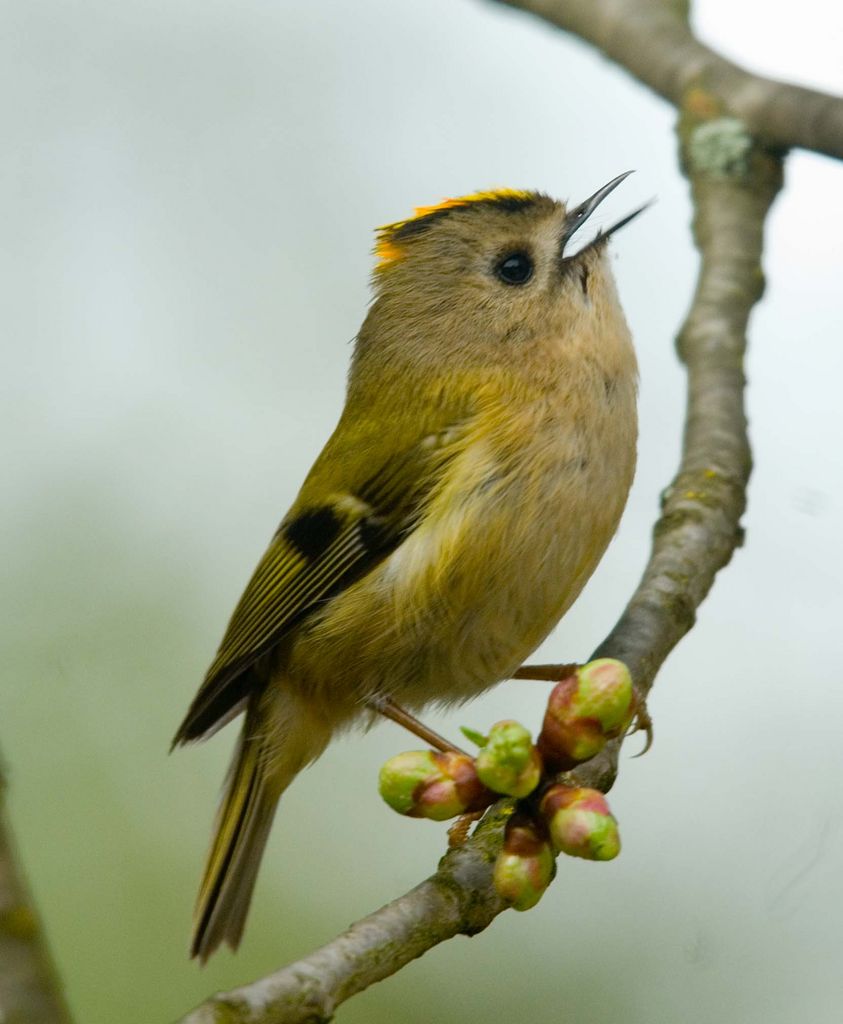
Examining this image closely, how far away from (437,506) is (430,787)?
2.84ft

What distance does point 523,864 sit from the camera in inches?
52.9

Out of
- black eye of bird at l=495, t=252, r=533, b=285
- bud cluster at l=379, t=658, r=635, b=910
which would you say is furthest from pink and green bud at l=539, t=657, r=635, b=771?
black eye of bird at l=495, t=252, r=533, b=285

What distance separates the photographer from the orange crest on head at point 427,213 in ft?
8.34

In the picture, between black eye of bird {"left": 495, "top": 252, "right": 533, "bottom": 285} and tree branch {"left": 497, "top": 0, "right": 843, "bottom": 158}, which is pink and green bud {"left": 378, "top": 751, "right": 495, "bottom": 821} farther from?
tree branch {"left": 497, "top": 0, "right": 843, "bottom": 158}

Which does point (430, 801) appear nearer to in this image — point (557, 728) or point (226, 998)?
point (557, 728)

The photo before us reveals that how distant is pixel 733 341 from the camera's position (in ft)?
8.21

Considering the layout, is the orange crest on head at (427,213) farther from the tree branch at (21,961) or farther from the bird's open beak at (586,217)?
the tree branch at (21,961)

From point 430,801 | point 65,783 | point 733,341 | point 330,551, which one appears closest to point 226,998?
point 430,801

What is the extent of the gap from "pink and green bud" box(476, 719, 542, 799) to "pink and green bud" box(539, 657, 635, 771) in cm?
5

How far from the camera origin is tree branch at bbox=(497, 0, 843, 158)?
2668 mm

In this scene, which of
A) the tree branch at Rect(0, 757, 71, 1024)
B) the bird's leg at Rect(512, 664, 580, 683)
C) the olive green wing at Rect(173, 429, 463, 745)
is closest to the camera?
the tree branch at Rect(0, 757, 71, 1024)

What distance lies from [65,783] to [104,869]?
38cm

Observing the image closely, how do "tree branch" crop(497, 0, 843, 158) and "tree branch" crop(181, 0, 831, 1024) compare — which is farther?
"tree branch" crop(497, 0, 843, 158)

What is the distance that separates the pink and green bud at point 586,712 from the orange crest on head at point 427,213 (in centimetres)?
136
